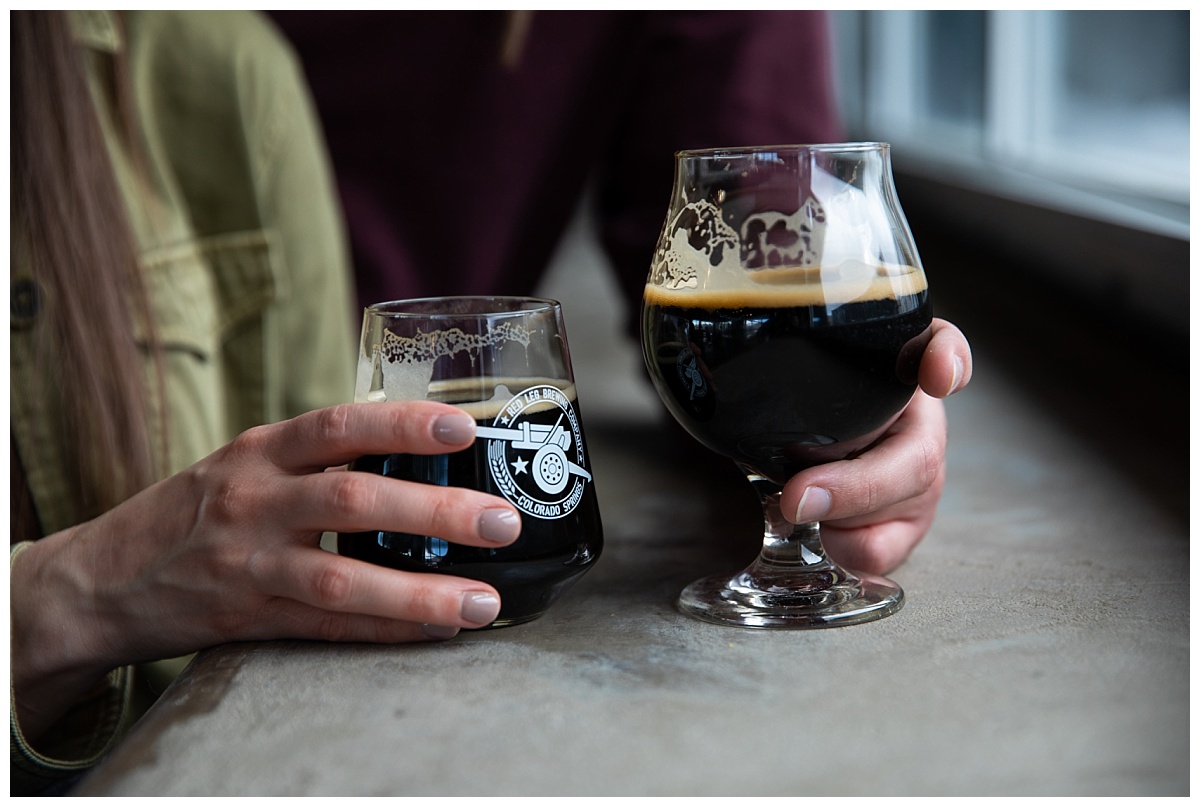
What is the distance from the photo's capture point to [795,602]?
2.63 ft

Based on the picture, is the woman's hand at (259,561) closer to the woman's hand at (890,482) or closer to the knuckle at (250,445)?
the knuckle at (250,445)

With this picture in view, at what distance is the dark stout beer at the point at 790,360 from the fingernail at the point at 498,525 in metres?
0.16

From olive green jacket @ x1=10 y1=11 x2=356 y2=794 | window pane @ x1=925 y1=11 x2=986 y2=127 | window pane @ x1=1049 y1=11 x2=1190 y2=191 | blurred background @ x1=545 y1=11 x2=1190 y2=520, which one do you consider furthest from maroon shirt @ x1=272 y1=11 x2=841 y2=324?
window pane @ x1=925 y1=11 x2=986 y2=127

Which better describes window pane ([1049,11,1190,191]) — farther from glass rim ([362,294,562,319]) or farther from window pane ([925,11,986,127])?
glass rim ([362,294,562,319])

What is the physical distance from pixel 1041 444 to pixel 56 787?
113cm

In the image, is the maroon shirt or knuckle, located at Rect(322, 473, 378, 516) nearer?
knuckle, located at Rect(322, 473, 378, 516)

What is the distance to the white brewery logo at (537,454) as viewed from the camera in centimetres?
73

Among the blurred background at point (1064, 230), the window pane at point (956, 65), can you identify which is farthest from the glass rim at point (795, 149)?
the window pane at point (956, 65)

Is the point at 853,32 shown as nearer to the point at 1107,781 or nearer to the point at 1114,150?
the point at 1114,150

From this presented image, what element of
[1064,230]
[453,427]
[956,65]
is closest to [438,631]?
[453,427]

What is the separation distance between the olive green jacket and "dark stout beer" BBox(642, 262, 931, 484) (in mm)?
824

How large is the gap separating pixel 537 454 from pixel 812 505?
0.19 meters

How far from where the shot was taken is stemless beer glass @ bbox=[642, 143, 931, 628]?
0.73 meters

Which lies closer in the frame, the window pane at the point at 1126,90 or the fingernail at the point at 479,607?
the fingernail at the point at 479,607
